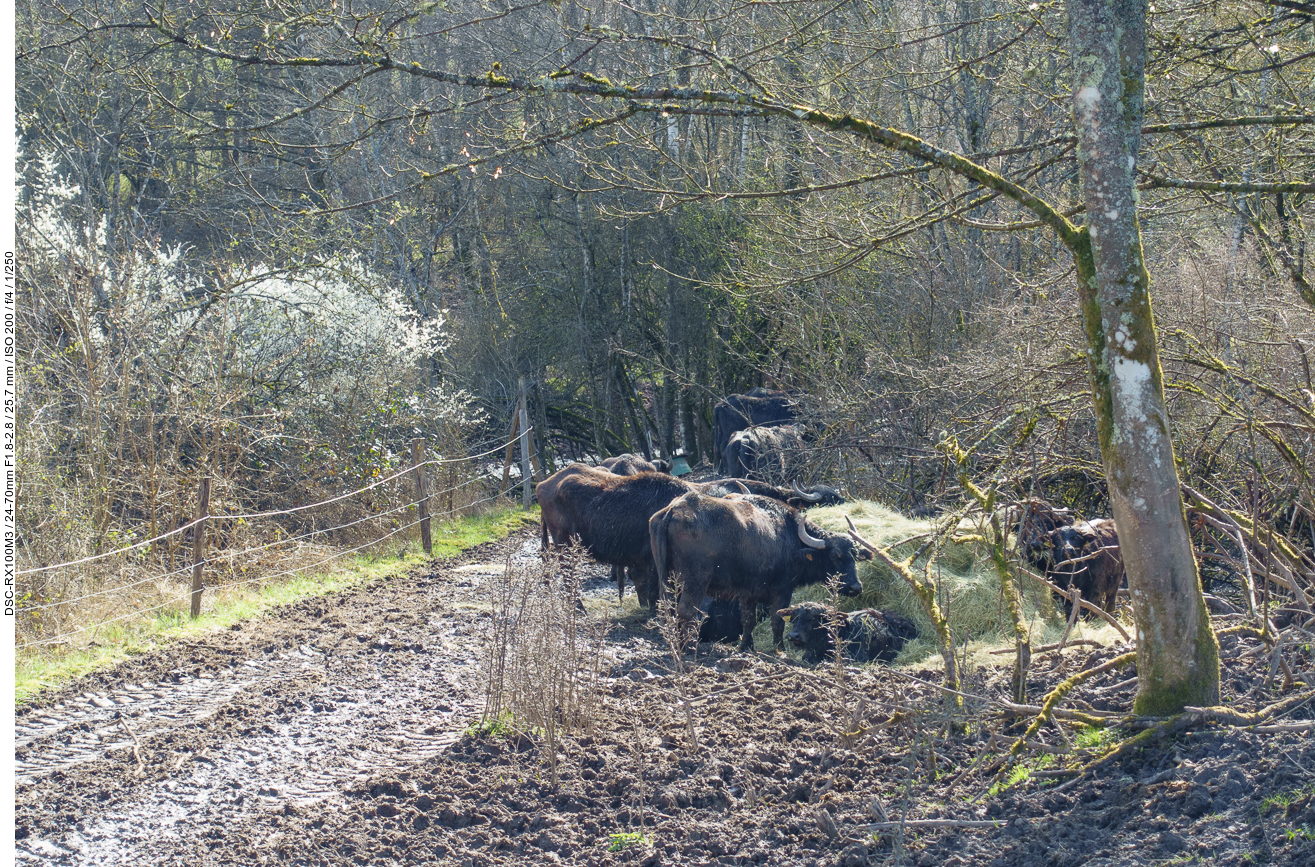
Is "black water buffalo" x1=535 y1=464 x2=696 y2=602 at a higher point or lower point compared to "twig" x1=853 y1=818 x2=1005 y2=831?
higher

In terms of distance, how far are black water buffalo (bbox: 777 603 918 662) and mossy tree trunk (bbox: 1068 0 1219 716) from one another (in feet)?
12.8

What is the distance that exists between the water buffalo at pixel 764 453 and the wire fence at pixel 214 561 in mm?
4337

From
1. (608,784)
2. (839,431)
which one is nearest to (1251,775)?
(608,784)

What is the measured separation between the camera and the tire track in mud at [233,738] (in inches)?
190

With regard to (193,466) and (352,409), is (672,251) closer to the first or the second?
(352,409)

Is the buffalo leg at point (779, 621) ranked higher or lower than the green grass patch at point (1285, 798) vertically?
lower

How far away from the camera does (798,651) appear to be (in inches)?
333

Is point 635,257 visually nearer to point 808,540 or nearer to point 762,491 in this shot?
point 762,491

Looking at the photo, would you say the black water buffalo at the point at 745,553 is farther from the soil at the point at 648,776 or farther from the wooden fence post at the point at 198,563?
the wooden fence post at the point at 198,563

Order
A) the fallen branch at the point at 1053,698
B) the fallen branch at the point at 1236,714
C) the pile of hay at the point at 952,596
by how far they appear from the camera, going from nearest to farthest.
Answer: the fallen branch at the point at 1236,714
the fallen branch at the point at 1053,698
the pile of hay at the point at 952,596

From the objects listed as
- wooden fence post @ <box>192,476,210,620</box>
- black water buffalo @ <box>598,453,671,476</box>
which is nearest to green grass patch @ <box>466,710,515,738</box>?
wooden fence post @ <box>192,476,210,620</box>

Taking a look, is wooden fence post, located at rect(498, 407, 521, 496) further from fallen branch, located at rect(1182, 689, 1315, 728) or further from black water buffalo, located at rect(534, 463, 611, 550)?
fallen branch, located at rect(1182, 689, 1315, 728)

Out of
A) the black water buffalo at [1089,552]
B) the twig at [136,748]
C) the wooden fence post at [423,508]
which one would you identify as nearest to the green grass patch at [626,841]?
the twig at [136,748]

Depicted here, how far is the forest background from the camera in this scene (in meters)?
5.30
